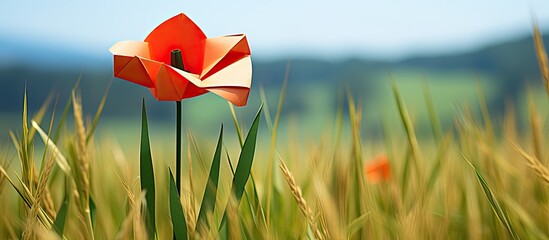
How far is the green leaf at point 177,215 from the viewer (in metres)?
0.48

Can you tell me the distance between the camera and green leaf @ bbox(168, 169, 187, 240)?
476mm

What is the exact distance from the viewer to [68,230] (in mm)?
704

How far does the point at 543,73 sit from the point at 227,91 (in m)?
0.29

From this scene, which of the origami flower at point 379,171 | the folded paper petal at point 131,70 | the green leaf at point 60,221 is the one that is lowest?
the green leaf at point 60,221

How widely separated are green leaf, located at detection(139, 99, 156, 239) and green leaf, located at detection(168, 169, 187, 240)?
0.09ft

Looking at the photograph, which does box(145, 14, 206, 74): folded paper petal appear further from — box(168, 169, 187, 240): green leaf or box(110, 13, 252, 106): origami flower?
box(168, 169, 187, 240): green leaf

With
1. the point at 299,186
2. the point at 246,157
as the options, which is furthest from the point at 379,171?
the point at 246,157

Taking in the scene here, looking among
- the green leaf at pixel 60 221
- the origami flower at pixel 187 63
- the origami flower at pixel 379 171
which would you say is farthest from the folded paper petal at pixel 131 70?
the origami flower at pixel 379 171

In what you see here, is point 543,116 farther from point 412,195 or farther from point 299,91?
point 299,91

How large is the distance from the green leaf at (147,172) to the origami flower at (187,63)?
0.03 m

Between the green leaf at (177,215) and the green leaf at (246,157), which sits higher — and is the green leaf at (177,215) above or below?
below

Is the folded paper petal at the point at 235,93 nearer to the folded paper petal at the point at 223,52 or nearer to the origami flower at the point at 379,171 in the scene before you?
the folded paper petal at the point at 223,52

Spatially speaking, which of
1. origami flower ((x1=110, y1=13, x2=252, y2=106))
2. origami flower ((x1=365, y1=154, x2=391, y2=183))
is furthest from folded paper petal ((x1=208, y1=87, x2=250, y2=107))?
origami flower ((x1=365, y1=154, x2=391, y2=183))

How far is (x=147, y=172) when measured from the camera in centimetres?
49
